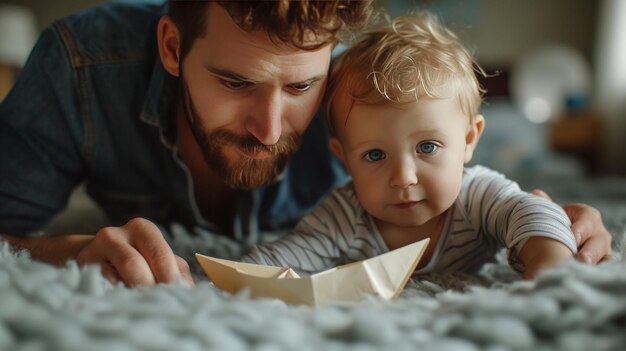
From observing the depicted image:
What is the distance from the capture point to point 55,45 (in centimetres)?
109

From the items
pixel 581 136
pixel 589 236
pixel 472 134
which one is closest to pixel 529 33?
pixel 581 136

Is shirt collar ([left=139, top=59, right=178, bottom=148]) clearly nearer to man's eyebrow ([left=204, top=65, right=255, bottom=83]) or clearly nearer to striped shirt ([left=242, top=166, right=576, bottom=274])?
man's eyebrow ([left=204, top=65, right=255, bottom=83])

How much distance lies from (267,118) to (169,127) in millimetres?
360

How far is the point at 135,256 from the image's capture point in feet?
2.22

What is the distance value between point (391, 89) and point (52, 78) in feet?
2.20

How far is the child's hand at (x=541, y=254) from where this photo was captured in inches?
26.0

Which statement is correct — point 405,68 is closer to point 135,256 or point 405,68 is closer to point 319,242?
Result: point 319,242

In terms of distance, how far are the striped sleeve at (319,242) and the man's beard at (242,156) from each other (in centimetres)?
12

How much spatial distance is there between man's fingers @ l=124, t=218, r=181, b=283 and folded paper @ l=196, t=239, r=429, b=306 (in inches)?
1.6

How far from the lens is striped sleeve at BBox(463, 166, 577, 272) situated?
0.71 metres

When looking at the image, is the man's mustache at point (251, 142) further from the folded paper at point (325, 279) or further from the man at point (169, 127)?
the folded paper at point (325, 279)

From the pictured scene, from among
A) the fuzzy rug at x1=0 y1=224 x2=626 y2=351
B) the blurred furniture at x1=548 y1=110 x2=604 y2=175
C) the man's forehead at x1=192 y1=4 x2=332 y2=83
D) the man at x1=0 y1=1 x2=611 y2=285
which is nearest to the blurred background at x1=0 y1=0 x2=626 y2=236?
the blurred furniture at x1=548 y1=110 x2=604 y2=175

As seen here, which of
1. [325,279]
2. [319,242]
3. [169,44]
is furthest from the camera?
[169,44]

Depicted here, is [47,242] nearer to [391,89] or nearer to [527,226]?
[391,89]
